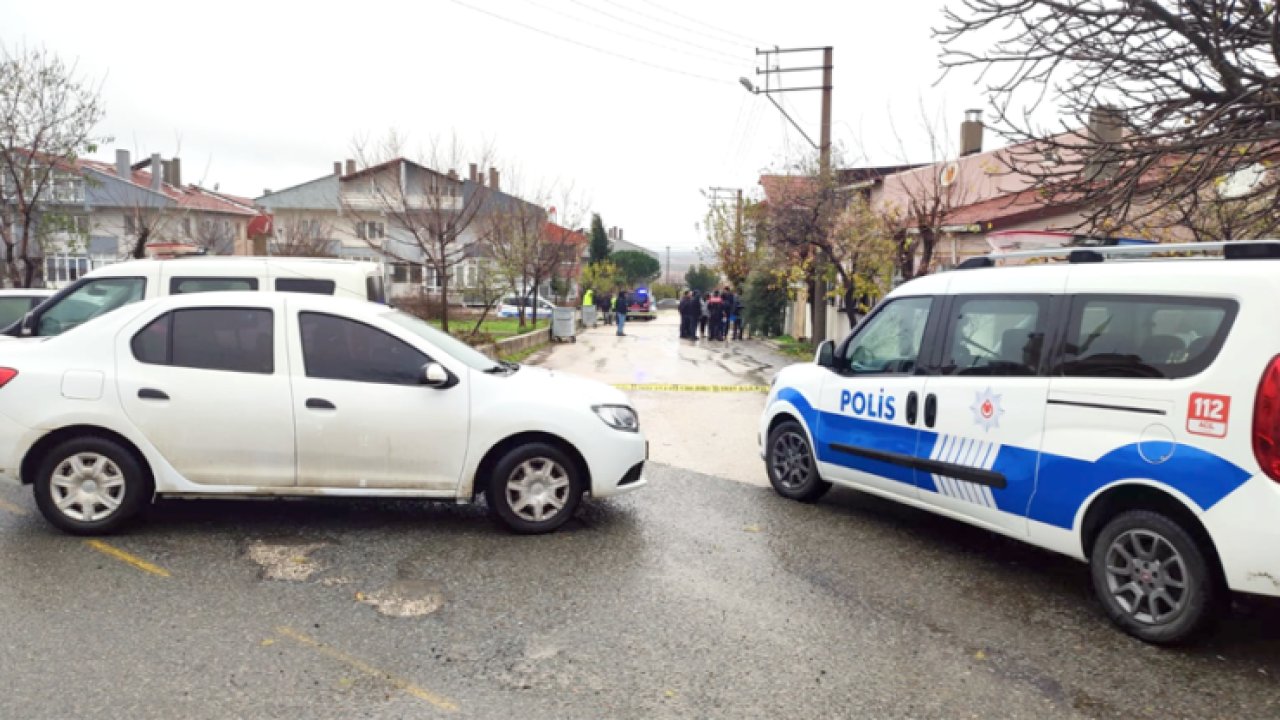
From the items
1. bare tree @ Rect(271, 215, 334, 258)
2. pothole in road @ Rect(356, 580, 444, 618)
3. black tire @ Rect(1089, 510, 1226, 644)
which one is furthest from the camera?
bare tree @ Rect(271, 215, 334, 258)

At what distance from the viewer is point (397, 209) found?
2522 cm

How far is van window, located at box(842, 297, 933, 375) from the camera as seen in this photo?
5.83 metres

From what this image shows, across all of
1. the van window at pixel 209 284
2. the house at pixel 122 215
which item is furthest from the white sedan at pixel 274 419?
the house at pixel 122 215

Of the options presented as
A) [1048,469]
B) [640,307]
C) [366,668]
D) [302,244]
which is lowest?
[366,668]

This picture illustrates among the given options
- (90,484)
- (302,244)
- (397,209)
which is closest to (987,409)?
(90,484)

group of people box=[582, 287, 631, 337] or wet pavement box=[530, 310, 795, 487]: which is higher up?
group of people box=[582, 287, 631, 337]

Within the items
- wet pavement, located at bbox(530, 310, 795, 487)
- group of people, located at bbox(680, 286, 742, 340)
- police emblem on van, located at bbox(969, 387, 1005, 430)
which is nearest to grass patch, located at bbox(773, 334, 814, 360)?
wet pavement, located at bbox(530, 310, 795, 487)

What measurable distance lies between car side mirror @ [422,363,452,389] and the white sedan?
0.05 ft

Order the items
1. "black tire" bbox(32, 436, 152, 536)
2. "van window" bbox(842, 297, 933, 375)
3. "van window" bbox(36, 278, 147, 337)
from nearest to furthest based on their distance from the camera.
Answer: "black tire" bbox(32, 436, 152, 536)
"van window" bbox(842, 297, 933, 375)
"van window" bbox(36, 278, 147, 337)

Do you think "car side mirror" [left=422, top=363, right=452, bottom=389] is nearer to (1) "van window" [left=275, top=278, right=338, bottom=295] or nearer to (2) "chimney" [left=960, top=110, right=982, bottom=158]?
(1) "van window" [left=275, top=278, right=338, bottom=295]

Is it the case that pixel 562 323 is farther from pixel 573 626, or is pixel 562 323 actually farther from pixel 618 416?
pixel 573 626

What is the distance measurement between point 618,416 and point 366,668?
2671 mm

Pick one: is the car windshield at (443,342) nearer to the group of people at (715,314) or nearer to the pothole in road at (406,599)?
the pothole in road at (406,599)

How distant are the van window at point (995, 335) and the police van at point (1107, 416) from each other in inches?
0.4
